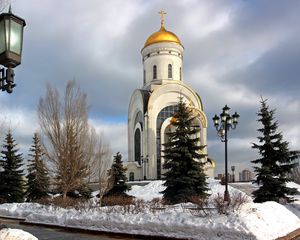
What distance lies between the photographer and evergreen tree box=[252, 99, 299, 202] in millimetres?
20797

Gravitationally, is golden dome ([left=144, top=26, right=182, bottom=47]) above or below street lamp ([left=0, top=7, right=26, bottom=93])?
above

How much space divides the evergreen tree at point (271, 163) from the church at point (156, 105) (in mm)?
19442

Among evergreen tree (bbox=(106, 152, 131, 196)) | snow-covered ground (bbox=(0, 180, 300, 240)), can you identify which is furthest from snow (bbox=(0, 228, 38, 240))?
evergreen tree (bbox=(106, 152, 131, 196))

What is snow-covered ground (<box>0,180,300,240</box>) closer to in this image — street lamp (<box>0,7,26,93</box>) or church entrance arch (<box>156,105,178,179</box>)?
street lamp (<box>0,7,26,93</box>)

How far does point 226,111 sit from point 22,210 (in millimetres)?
10796

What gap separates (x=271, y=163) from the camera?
2162 cm

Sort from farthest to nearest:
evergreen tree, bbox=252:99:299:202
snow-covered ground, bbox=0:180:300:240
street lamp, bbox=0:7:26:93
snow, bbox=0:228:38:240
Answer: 1. evergreen tree, bbox=252:99:299:202
2. snow-covered ground, bbox=0:180:300:240
3. snow, bbox=0:228:38:240
4. street lamp, bbox=0:7:26:93

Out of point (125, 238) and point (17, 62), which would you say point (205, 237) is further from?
point (17, 62)

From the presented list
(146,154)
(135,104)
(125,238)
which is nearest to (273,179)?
(125,238)

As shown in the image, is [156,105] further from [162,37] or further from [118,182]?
[118,182]

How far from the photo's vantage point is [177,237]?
10391 millimetres

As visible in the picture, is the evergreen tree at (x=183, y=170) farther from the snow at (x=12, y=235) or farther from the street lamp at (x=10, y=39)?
the street lamp at (x=10, y=39)

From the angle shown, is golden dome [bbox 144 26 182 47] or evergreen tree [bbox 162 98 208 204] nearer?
evergreen tree [bbox 162 98 208 204]

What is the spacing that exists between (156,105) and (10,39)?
40.7m
